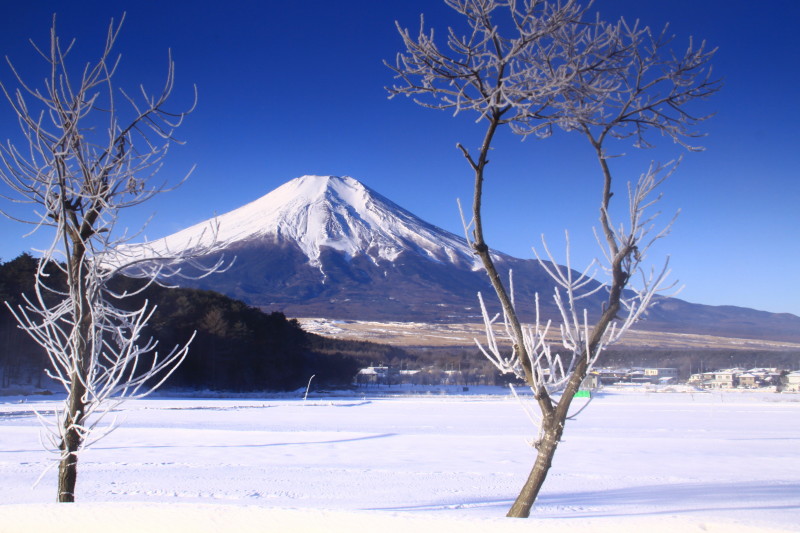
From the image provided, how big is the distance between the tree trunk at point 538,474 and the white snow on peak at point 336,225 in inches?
4984

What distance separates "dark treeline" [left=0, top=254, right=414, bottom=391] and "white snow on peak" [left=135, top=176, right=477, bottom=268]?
80944 millimetres

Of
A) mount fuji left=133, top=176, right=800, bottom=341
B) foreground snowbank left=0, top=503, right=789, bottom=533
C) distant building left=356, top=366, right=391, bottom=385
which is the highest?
mount fuji left=133, top=176, right=800, bottom=341

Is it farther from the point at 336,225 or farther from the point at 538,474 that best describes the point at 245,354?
the point at 336,225

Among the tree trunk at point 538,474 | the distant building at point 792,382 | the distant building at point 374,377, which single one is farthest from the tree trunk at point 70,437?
the distant building at point 792,382

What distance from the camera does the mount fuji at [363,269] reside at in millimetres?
106750

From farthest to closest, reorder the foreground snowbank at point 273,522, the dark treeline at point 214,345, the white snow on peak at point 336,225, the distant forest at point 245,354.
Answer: the white snow on peak at point 336,225 → the distant forest at point 245,354 → the dark treeline at point 214,345 → the foreground snowbank at point 273,522

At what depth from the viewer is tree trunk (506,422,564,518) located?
2.57 meters

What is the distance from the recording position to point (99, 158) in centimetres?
349

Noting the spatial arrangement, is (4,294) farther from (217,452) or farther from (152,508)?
(152,508)

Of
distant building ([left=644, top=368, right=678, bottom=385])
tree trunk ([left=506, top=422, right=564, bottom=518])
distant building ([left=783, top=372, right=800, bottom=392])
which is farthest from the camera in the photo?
distant building ([left=644, top=368, right=678, bottom=385])

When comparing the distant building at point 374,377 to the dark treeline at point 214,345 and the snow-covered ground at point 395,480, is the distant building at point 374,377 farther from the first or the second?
→ the snow-covered ground at point 395,480

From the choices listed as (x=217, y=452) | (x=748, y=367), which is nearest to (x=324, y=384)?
(x=217, y=452)

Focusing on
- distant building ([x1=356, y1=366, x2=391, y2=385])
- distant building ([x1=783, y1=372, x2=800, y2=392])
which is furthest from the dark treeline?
distant building ([x1=783, y1=372, x2=800, y2=392])

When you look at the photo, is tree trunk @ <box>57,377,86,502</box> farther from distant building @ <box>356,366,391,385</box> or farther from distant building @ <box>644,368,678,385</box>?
distant building @ <box>644,368,678,385</box>
